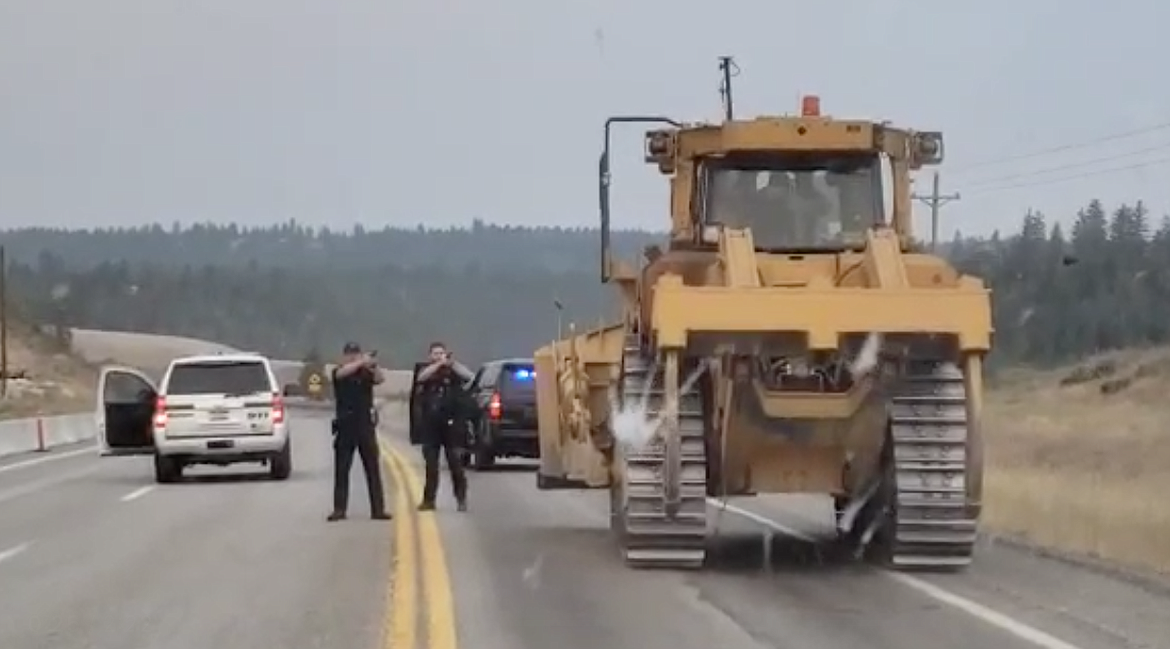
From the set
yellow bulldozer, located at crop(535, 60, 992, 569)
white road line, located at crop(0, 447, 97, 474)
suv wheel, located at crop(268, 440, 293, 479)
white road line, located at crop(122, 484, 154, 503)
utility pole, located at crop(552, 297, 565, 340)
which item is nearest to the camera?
yellow bulldozer, located at crop(535, 60, 992, 569)

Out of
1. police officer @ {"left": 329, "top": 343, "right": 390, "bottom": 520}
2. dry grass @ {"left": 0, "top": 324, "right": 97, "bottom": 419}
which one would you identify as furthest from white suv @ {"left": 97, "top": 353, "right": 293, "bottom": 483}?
dry grass @ {"left": 0, "top": 324, "right": 97, "bottom": 419}

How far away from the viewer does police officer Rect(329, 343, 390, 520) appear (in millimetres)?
22234

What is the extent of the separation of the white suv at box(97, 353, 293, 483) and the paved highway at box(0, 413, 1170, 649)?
22.9 ft

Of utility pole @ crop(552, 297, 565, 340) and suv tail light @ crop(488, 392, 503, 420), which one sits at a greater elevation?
utility pole @ crop(552, 297, 565, 340)

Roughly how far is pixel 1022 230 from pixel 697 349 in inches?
3194

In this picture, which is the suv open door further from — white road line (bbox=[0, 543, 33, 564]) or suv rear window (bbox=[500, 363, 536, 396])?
white road line (bbox=[0, 543, 33, 564])

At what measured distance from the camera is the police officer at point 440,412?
23.5 metres

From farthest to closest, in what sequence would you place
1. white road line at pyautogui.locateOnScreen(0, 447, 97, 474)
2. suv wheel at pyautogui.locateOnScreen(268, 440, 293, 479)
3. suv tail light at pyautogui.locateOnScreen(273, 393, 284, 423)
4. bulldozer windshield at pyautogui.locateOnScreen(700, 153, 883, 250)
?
white road line at pyautogui.locateOnScreen(0, 447, 97, 474)
suv wheel at pyautogui.locateOnScreen(268, 440, 293, 479)
suv tail light at pyautogui.locateOnScreen(273, 393, 284, 423)
bulldozer windshield at pyautogui.locateOnScreen(700, 153, 883, 250)

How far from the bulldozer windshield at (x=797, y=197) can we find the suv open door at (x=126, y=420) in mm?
16752

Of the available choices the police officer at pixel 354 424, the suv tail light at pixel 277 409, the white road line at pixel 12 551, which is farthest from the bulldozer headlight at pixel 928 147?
the suv tail light at pixel 277 409

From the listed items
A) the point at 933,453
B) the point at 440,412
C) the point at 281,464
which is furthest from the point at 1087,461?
the point at 933,453

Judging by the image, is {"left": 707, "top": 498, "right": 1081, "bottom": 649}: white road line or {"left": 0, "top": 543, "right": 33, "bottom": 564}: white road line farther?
{"left": 0, "top": 543, "right": 33, "bottom": 564}: white road line

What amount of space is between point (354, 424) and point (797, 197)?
6704 mm

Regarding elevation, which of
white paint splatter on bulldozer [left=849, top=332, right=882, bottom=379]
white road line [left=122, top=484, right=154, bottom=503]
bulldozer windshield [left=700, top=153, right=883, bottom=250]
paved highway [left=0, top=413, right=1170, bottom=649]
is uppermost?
bulldozer windshield [left=700, top=153, right=883, bottom=250]
